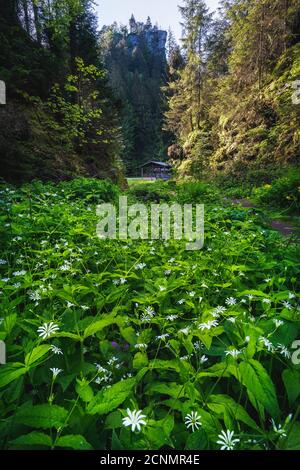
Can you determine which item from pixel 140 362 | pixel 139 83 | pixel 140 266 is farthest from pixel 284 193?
pixel 139 83

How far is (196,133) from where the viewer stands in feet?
89.0

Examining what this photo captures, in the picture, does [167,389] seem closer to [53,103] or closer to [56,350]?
[56,350]

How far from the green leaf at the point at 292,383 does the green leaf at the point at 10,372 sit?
48.6 inches

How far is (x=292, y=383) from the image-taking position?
1.29 meters

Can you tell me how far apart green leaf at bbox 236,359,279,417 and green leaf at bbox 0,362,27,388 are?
100 centimetres

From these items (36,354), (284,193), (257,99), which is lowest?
(36,354)

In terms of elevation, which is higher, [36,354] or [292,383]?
[36,354]

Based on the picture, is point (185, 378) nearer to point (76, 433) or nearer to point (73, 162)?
point (76, 433)

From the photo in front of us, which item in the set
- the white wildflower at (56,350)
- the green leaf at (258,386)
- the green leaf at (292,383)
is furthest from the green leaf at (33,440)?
the green leaf at (292,383)

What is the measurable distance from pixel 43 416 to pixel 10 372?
28 centimetres

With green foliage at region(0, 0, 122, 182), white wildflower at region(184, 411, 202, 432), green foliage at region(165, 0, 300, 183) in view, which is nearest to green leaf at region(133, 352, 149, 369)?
white wildflower at region(184, 411, 202, 432)

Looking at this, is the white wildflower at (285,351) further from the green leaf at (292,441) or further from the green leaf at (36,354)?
the green leaf at (36,354)

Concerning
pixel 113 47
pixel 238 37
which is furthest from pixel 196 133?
pixel 113 47

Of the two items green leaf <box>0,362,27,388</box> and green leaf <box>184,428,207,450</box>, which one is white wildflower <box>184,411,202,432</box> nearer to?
green leaf <box>184,428,207,450</box>
